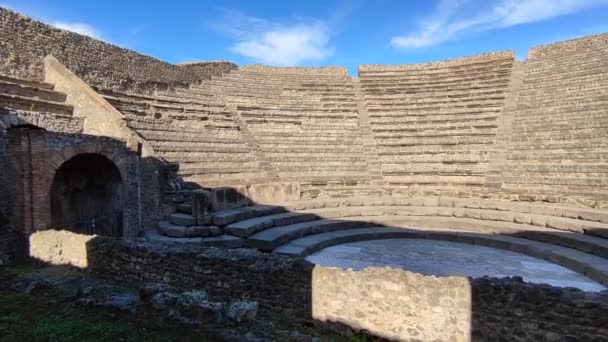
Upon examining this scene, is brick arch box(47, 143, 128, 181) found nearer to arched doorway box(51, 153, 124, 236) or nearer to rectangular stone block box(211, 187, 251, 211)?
arched doorway box(51, 153, 124, 236)

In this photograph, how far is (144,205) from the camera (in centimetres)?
853

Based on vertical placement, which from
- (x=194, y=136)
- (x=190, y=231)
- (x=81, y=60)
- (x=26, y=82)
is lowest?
(x=190, y=231)

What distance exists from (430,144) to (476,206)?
327cm

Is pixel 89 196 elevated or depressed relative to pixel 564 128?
depressed

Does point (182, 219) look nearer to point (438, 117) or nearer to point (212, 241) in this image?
point (212, 241)

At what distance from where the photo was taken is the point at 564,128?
36.1 ft

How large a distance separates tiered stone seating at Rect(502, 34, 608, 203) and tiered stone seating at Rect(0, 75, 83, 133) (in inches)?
453

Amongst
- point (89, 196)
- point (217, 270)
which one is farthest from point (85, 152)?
point (217, 270)

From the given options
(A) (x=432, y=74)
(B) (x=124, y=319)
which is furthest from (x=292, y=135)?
(B) (x=124, y=319)

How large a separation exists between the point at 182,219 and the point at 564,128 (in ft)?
35.3

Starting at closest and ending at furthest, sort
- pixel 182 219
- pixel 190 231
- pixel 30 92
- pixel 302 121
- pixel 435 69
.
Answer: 1. pixel 190 231
2. pixel 182 219
3. pixel 30 92
4. pixel 302 121
5. pixel 435 69

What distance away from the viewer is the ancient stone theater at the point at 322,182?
14.0 ft

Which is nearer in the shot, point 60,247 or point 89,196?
point 60,247

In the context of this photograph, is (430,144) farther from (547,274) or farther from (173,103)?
(173,103)
